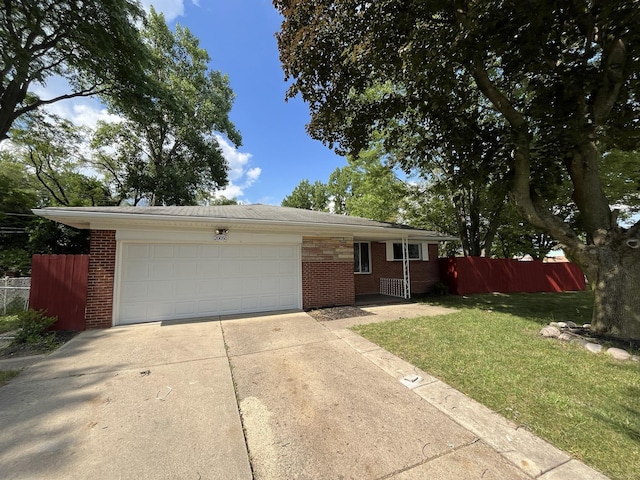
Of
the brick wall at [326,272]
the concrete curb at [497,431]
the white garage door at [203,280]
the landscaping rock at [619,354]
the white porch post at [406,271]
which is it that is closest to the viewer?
the concrete curb at [497,431]

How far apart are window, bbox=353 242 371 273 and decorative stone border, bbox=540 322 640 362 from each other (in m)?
6.67

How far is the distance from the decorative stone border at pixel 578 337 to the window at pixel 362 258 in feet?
21.9

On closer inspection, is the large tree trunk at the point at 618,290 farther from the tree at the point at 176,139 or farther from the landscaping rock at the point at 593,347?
the tree at the point at 176,139

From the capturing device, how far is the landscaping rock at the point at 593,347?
471cm

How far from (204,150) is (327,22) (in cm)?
1571

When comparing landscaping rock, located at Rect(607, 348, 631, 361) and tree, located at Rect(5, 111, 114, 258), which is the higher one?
tree, located at Rect(5, 111, 114, 258)

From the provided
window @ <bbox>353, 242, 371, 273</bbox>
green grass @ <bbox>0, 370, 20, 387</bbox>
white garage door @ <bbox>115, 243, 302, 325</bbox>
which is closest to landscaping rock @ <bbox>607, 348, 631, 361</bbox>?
white garage door @ <bbox>115, 243, 302, 325</bbox>

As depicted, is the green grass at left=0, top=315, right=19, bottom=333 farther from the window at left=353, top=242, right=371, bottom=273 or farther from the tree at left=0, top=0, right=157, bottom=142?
the window at left=353, top=242, right=371, bottom=273

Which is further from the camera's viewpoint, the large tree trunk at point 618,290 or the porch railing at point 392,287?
the porch railing at point 392,287

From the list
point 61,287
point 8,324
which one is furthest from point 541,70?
point 8,324

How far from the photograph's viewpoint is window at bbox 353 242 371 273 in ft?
38.9

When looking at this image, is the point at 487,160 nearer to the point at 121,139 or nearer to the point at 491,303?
the point at 491,303

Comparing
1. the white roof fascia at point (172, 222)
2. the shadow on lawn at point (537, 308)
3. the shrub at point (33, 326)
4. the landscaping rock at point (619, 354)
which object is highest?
the white roof fascia at point (172, 222)

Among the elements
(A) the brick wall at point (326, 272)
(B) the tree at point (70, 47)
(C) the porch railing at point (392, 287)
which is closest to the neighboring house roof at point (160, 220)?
(A) the brick wall at point (326, 272)
